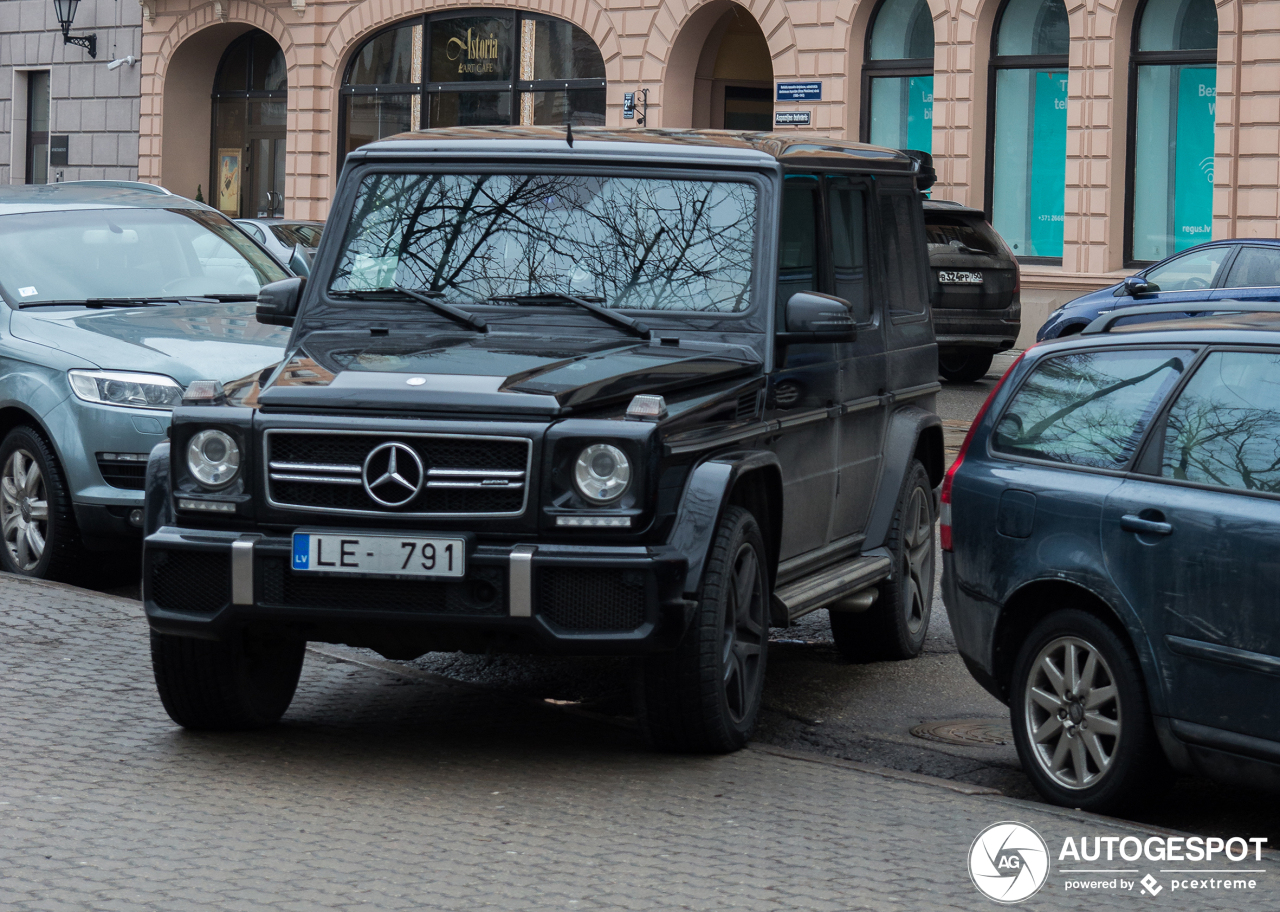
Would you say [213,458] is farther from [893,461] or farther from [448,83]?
[448,83]

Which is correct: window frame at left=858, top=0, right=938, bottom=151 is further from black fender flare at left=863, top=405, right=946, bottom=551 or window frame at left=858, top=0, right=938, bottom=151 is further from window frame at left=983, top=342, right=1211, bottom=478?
window frame at left=983, top=342, right=1211, bottom=478

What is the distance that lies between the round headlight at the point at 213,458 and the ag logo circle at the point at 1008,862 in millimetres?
2345

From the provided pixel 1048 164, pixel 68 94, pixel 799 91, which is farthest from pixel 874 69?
pixel 68 94

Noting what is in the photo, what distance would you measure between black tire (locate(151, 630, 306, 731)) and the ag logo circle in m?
2.27

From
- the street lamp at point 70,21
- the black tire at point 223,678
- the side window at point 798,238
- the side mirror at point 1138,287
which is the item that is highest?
the street lamp at point 70,21

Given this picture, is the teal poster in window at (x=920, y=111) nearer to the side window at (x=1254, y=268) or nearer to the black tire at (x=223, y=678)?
the side window at (x=1254, y=268)

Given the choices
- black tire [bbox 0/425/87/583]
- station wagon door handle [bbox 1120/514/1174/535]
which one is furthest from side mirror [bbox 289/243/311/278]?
station wagon door handle [bbox 1120/514/1174/535]

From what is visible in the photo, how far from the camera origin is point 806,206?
22.6ft

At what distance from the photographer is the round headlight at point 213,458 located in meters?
5.62

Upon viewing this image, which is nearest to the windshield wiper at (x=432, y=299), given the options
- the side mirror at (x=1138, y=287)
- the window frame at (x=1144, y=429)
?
the window frame at (x=1144, y=429)

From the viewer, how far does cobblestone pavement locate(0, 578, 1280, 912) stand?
4.54 metres

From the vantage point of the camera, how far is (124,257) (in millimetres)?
9867

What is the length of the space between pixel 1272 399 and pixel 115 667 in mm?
4175

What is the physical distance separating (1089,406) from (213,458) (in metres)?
2.64
